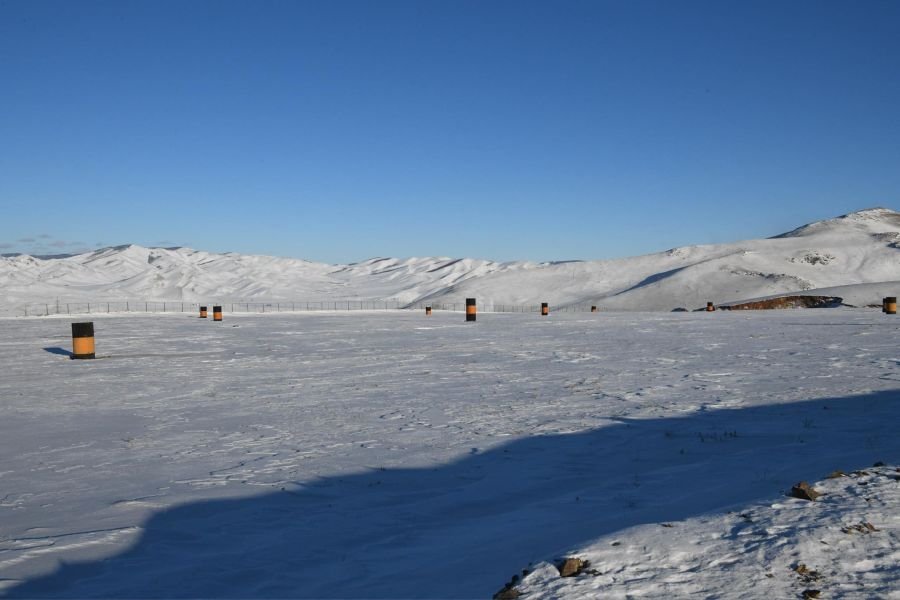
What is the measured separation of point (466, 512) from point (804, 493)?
7.45ft

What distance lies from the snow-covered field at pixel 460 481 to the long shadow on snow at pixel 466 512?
0.02 m

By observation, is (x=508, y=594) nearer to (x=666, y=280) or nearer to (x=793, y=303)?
(x=793, y=303)

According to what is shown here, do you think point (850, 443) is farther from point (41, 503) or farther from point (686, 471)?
point (41, 503)

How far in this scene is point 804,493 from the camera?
4.27 metres

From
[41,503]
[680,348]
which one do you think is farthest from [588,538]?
[680,348]

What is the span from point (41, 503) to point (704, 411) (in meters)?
6.71

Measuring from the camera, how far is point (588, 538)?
166 inches

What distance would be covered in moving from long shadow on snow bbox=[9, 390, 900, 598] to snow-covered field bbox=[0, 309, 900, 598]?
0.02 meters

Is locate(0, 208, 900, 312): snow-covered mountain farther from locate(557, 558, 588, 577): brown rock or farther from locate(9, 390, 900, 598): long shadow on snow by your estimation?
locate(557, 558, 588, 577): brown rock

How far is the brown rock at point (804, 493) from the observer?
13.9 feet

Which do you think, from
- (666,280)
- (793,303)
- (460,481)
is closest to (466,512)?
(460,481)

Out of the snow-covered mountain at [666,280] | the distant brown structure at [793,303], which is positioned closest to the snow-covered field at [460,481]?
the distant brown structure at [793,303]

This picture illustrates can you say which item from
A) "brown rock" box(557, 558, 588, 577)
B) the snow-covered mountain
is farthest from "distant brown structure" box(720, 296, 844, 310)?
"brown rock" box(557, 558, 588, 577)

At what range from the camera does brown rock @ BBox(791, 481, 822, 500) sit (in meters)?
4.24
